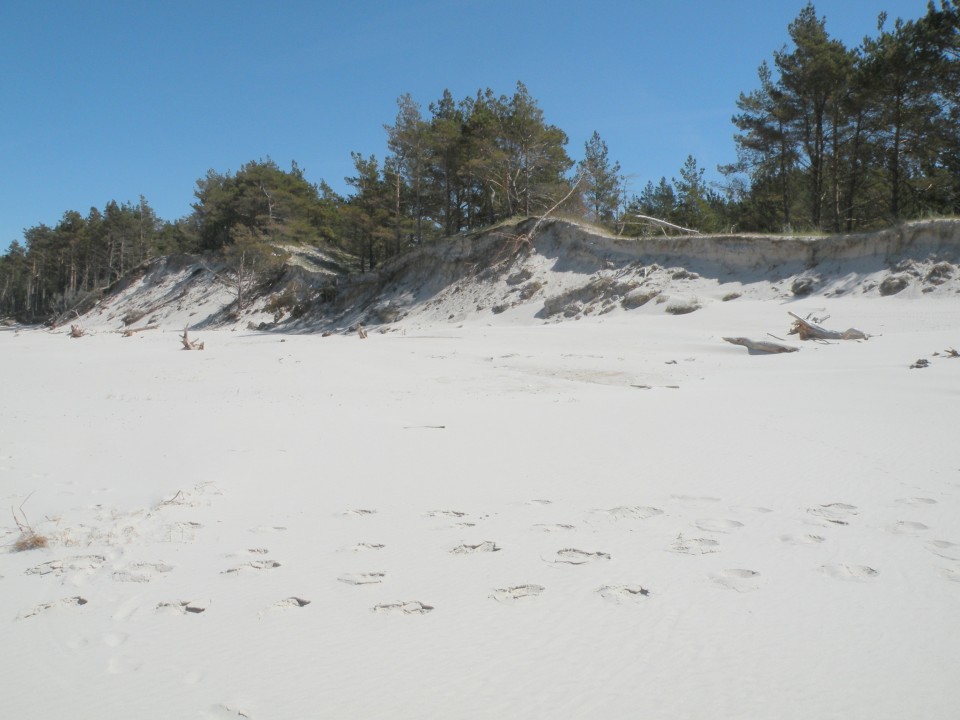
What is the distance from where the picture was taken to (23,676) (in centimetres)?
208

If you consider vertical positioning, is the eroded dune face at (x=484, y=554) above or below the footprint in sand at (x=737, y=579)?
above

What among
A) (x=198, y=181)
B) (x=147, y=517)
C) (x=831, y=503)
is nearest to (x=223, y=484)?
(x=147, y=517)

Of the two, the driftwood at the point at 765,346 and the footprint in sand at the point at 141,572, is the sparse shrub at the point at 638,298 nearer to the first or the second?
the driftwood at the point at 765,346

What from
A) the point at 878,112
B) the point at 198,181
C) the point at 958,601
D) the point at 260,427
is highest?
the point at 198,181

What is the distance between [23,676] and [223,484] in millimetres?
2168

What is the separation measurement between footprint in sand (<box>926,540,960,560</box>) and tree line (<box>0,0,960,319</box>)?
701 inches

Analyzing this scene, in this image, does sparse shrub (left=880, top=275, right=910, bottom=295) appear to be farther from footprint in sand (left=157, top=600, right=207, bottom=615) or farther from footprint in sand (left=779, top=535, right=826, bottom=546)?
footprint in sand (left=157, top=600, right=207, bottom=615)

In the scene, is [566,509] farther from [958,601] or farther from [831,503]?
[958,601]

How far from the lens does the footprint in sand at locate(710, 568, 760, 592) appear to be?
8.31 ft

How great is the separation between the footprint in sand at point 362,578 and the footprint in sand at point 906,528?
2.63 m

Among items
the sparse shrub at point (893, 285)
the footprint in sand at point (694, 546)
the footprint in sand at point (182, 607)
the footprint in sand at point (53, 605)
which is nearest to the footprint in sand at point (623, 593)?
the footprint in sand at point (694, 546)

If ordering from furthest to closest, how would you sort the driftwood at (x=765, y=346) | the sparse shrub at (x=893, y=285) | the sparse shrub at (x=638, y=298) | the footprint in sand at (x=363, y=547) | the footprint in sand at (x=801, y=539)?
1. the sparse shrub at (x=638, y=298)
2. the sparse shrub at (x=893, y=285)
3. the driftwood at (x=765, y=346)
4. the footprint in sand at (x=363, y=547)
5. the footprint in sand at (x=801, y=539)

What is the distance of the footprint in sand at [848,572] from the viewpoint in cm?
258

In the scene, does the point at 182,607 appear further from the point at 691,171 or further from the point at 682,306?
the point at 691,171
